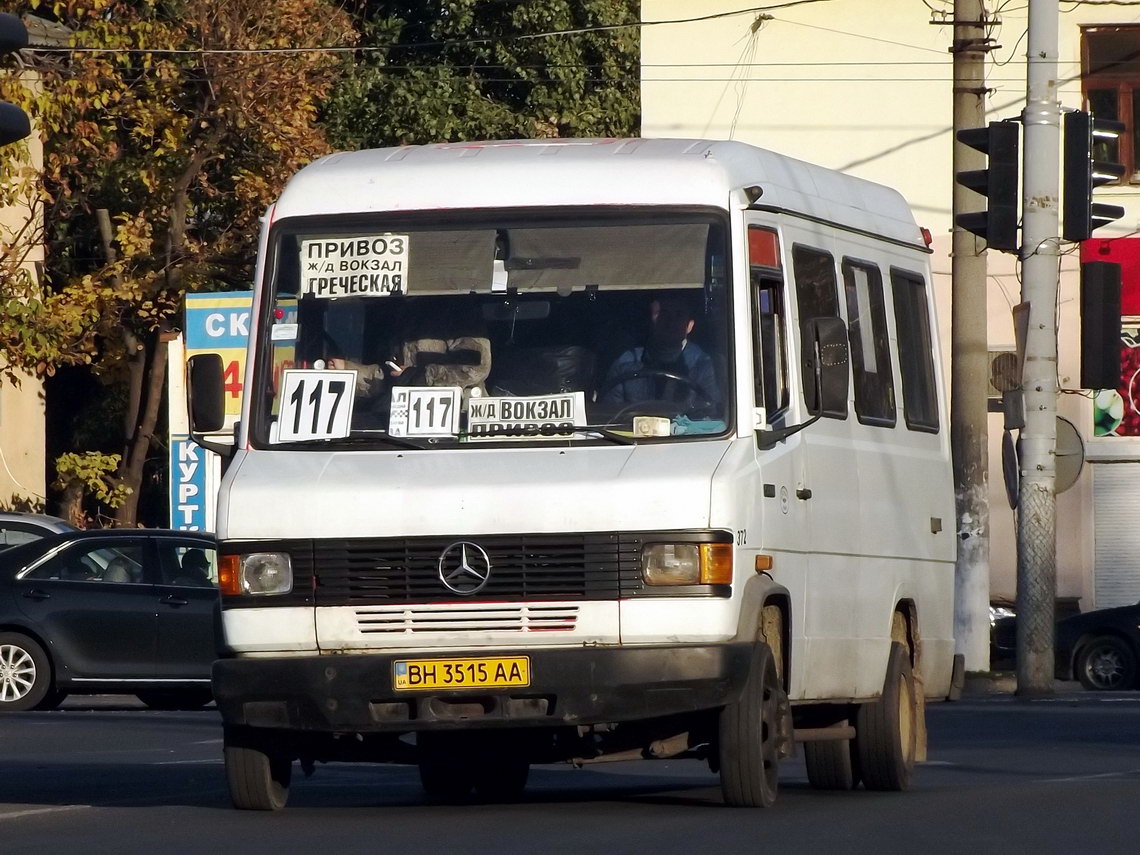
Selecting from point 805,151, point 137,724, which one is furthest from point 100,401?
point 137,724

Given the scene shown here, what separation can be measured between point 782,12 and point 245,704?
978 inches

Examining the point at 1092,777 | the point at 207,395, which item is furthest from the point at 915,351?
the point at 207,395

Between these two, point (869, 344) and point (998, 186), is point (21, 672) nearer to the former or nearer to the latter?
point (998, 186)

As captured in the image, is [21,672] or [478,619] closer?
[478,619]

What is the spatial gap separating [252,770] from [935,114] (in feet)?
79.3

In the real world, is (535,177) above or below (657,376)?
above

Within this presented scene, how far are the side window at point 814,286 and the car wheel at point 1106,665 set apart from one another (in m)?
14.0

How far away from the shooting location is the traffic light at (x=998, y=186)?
1936cm

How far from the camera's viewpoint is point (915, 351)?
12297 mm

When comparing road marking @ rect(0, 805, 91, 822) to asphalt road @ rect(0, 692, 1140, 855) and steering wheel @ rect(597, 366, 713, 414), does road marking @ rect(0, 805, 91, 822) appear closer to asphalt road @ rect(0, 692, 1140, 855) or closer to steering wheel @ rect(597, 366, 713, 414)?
asphalt road @ rect(0, 692, 1140, 855)

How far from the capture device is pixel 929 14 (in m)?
32.9

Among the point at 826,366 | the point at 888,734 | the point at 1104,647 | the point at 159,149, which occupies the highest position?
the point at 159,149

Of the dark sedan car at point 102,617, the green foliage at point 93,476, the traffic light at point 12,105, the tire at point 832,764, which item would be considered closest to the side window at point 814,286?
the tire at point 832,764

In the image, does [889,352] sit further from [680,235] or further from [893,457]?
[680,235]
